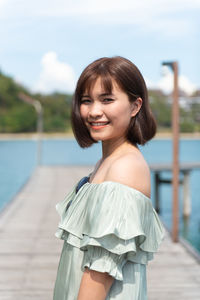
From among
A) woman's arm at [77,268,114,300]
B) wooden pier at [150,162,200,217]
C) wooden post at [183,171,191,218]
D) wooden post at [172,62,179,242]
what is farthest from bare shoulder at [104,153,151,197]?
wooden post at [183,171,191,218]

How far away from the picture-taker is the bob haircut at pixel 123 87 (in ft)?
4.72

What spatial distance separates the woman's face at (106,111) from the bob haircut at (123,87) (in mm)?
14

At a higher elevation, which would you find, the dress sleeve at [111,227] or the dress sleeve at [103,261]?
the dress sleeve at [111,227]

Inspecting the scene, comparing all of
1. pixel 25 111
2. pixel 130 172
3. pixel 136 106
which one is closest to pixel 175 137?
pixel 136 106

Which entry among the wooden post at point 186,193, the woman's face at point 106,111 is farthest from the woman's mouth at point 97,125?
the wooden post at point 186,193

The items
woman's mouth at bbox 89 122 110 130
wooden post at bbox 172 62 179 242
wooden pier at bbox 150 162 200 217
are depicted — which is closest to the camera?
woman's mouth at bbox 89 122 110 130

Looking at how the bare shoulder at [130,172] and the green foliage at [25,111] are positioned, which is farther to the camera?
the green foliage at [25,111]

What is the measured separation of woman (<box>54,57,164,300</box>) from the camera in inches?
53.6

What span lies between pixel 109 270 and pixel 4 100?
10139 centimetres

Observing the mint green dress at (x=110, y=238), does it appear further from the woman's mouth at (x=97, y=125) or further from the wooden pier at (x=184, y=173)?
the wooden pier at (x=184, y=173)

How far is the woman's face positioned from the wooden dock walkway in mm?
3323

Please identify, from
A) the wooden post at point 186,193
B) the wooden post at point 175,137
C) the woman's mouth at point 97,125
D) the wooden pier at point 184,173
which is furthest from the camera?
the wooden post at point 186,193

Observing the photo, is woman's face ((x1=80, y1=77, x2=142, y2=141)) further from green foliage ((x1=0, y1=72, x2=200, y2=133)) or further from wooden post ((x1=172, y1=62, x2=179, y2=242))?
green foliage ((x1=0, y1=72, x2=200, y2=133))

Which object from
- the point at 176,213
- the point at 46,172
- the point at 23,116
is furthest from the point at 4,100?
the point at 176,213
